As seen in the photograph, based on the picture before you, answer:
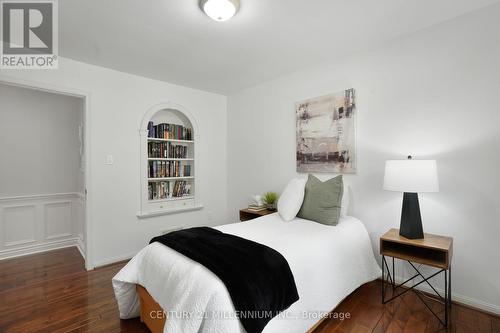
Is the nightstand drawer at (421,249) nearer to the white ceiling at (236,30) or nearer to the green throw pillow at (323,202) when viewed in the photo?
the green throw pillow at (323,202)

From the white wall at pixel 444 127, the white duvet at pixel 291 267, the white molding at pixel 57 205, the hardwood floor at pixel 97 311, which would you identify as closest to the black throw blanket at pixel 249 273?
the white duvet at pixel 291 267

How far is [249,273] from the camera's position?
4.39 ft

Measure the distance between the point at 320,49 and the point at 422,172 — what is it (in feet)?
5.27

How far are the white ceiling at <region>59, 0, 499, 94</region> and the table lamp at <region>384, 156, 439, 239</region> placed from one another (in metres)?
1.26

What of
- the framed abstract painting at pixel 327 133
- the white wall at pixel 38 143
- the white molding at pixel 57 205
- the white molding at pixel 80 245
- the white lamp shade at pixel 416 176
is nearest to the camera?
the white lamp shade at pixel 416 176

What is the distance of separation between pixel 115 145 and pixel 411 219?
132 inches

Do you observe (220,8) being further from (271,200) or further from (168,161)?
(168,161)

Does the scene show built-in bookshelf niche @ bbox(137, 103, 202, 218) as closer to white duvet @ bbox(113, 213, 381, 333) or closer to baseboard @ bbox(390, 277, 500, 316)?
white duvet @ bbox(113, 213, 381, 333)

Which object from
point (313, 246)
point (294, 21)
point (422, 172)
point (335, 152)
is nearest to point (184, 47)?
point (294, 21)

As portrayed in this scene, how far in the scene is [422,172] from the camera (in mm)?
1846

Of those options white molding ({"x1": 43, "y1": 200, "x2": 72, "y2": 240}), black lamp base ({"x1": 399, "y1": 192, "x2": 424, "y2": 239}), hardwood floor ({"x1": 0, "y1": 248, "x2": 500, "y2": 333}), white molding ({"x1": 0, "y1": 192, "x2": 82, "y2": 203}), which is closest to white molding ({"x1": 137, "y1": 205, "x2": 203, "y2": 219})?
hardwood floor ({"x1": 0, "y1": 248, "x2": 500, "y2": 333})

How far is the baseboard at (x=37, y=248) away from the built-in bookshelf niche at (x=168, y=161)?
4.85ft

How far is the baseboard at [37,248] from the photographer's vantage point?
319 cm

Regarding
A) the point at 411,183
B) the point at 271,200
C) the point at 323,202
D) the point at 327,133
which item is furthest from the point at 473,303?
the point at 271,200
